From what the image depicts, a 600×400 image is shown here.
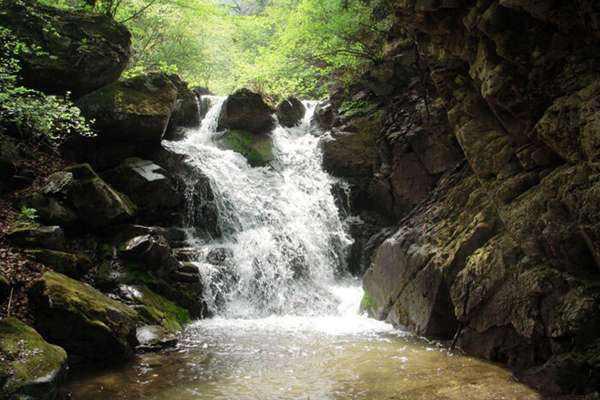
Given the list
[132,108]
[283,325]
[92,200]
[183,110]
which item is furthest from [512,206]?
[183,110]

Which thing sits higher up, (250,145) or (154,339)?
(250,145)

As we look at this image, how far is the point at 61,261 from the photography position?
8.95 meters

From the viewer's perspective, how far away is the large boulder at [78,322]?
7012mm

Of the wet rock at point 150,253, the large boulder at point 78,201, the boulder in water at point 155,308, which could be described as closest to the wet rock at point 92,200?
the large boulder at point 78,201

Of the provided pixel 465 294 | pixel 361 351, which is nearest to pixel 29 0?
pixel 361 351

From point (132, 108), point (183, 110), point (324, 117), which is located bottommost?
point (132, 108)

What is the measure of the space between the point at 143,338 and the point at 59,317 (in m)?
1.80

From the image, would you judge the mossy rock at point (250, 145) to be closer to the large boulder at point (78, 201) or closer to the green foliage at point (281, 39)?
the green foliage at point (281, 39)

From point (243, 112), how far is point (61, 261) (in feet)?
38.9

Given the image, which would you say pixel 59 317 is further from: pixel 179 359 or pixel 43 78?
pixel 43 78

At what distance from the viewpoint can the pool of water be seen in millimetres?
6000

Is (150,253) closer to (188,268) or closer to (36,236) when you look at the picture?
(188,268)

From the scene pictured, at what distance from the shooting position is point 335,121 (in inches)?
741

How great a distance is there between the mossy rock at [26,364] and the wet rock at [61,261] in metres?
2.91
